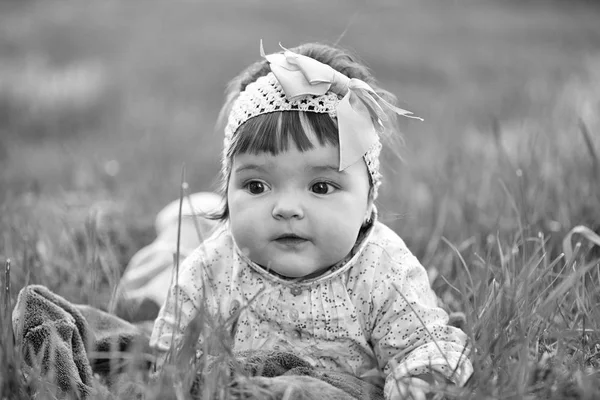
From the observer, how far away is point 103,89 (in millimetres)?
8031

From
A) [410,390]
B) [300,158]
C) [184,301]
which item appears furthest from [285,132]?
[410,390]

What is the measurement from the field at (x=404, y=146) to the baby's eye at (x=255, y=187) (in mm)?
651

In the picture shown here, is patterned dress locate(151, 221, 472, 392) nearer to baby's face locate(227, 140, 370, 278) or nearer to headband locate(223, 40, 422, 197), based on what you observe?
baby's face locate(227, 140, 370, 278)

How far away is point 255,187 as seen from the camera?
235cm

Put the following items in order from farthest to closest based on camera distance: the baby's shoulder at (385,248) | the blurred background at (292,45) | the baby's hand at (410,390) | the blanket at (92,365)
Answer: the blurred background at (292,45) < the baby's shoulder at (385,248) < the blanket at (92,365) < the baby's hand at (410,390)

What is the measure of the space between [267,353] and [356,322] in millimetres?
350

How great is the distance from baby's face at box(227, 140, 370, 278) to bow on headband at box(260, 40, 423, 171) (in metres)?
0.07

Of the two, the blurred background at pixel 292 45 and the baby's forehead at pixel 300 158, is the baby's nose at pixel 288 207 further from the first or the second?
the blurred background at pixel 292 45

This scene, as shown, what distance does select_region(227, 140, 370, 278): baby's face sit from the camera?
2268 mm

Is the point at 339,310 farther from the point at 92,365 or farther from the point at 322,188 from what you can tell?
the point at 92,365

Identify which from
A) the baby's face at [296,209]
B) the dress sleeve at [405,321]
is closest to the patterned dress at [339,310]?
the dress sleeve at [405,321]

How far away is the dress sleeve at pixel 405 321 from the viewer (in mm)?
2223

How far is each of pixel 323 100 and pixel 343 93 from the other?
3.3 inches

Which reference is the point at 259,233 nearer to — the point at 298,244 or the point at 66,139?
the point at 298,244
